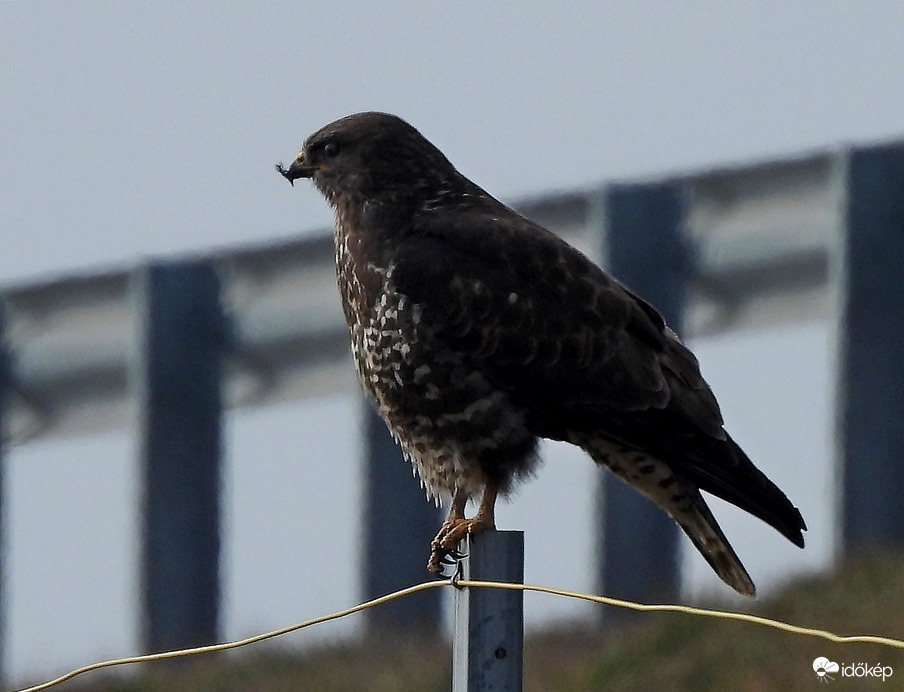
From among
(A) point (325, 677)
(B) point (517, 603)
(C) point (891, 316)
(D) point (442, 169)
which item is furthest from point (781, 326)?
(B) point (517, 603)

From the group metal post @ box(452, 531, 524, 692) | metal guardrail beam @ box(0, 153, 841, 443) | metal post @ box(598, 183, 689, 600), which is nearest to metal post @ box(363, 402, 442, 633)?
metal guardrail beam @ box(0, 153, 841, 443)

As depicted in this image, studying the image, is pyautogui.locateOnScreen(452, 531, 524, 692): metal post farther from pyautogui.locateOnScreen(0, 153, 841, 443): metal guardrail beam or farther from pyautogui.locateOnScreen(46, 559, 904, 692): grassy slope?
pyautogui.locateOnScreen(0, 153, 841, 443): metal guardrail beam

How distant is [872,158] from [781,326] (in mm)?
1134

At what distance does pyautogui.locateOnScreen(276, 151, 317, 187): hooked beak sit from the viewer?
648cm

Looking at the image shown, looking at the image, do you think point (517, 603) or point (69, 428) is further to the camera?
point (69, 428)

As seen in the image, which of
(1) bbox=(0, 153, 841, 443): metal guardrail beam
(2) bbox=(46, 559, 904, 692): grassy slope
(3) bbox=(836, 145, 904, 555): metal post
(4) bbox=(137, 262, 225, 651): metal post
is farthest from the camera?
(4) bbox=(137, 262, 225, 651): metal post

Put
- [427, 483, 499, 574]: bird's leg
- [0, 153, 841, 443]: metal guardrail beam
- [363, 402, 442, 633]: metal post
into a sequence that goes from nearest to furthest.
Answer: [427, 483, 499, 574]: bird's leg, [0, 153, 841, 443]: metal guardrail beam, [363, 402, 442, 633]: metal post

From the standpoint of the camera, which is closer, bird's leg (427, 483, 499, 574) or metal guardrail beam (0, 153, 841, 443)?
bird's leg (427, 483, 499, 574)

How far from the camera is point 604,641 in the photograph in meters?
11.8

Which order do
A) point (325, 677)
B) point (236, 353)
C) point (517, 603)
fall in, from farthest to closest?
point (236, 353)
point (325, 677)
point (517, 603)

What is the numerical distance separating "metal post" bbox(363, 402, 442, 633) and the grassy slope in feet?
0.71

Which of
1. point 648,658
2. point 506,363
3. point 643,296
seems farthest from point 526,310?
point 643,296

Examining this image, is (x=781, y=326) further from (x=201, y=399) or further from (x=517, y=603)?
(x=517, y=603)

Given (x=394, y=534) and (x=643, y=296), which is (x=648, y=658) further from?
(x=643, y=296)
